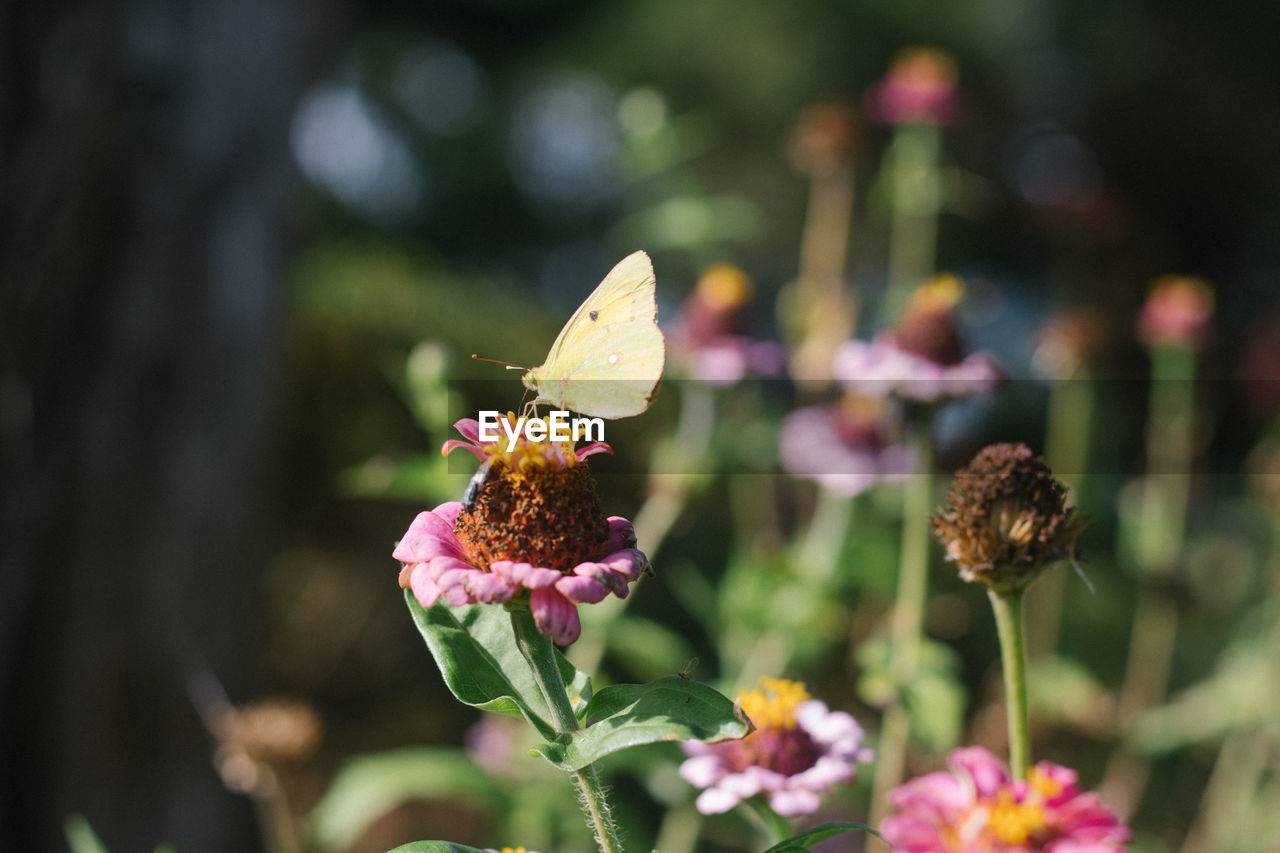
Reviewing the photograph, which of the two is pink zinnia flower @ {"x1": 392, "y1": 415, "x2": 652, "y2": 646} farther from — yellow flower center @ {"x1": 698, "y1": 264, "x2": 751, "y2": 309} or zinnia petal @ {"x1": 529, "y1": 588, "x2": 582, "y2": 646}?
yellow flower center @ {"x1": 698, "y1": 264, "x2": 751, "y2": 309}

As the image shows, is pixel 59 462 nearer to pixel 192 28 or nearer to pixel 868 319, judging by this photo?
pixel 192 28

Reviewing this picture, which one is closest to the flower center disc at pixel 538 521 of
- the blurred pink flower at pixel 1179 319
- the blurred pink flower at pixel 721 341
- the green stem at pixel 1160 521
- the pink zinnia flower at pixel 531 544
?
the pink zinnia flower at pixel 531 544

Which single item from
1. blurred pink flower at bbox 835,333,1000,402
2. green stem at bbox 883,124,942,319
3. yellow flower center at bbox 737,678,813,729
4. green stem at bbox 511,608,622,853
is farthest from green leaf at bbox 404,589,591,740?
green stem at bbox 883,124,942,319

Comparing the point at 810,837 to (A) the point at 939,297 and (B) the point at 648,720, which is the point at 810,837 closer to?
Result: (B) the point at 648,720

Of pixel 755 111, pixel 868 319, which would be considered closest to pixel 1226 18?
pixel 755 111

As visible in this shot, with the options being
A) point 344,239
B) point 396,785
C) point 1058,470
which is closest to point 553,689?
point 396,785

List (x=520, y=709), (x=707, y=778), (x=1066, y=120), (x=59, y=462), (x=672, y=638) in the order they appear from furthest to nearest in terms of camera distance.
Answer: (x=1066, y=120)
(x=59, y=462)
(x=672, y=638)
(x=707, y=778)
(x=520, y=709)
